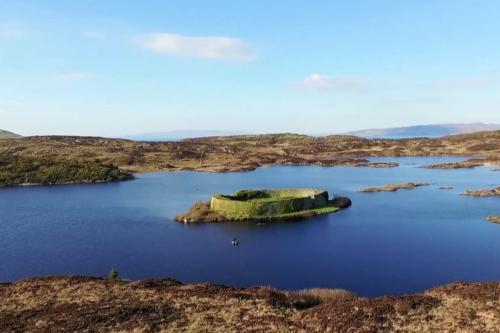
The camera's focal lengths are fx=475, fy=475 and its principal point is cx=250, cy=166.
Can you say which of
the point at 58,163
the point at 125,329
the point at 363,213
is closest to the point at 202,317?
the point at 125,329

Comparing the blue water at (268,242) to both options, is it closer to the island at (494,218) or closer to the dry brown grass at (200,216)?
the island at (494,218)

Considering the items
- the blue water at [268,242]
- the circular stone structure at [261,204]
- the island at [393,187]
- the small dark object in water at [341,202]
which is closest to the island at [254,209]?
the circular stone structure at [261,204]

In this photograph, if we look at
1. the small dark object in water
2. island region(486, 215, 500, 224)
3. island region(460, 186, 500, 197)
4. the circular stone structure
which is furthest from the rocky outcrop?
island region(486, 215, 500, 224)

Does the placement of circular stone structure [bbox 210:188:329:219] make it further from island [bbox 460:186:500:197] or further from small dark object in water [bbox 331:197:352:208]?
island [bbox 460:186:500:197]

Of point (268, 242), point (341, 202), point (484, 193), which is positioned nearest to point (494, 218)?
point (341, 202)

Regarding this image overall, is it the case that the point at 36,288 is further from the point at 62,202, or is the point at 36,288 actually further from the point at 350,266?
the point at 62,202

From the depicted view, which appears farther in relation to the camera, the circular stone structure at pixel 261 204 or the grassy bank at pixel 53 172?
the grassy bank at pixel 53 172

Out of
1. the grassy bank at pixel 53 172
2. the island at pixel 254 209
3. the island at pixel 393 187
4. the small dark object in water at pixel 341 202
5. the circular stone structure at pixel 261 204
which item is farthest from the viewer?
the grassy bank at pixel 53 172
